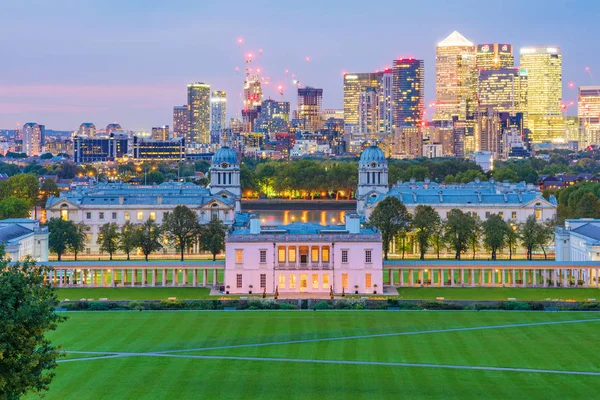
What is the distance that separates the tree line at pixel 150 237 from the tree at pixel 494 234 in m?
24.6

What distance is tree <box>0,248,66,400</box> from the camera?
135 feet

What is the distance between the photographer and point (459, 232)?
106 metres

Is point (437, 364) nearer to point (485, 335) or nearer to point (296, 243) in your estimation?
point (485, 335)

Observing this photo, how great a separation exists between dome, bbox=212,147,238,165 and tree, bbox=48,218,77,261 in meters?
33.1

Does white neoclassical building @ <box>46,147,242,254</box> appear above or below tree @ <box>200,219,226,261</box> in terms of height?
above

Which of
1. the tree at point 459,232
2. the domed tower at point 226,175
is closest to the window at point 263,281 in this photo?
the tree at point 459,232

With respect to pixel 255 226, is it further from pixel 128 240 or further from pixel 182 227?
pixel 128 240

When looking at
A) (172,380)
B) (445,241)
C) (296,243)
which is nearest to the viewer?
(172,380)

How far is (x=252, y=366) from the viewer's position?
57281 millimetres

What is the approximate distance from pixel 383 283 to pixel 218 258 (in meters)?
21.0

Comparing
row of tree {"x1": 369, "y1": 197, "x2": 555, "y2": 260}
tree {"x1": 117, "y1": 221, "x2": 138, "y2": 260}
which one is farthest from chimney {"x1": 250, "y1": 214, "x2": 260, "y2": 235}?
tree {"x1": 117, "y1": 221, "x2": 138, "y2": 260}

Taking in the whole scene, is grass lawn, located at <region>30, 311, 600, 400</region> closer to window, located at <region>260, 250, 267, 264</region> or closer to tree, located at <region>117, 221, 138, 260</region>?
window, located at <region>260, 250, 267, 264</region>

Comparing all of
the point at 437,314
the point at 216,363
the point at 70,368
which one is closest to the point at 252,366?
the point at 216,363

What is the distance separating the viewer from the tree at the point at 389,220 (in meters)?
109
